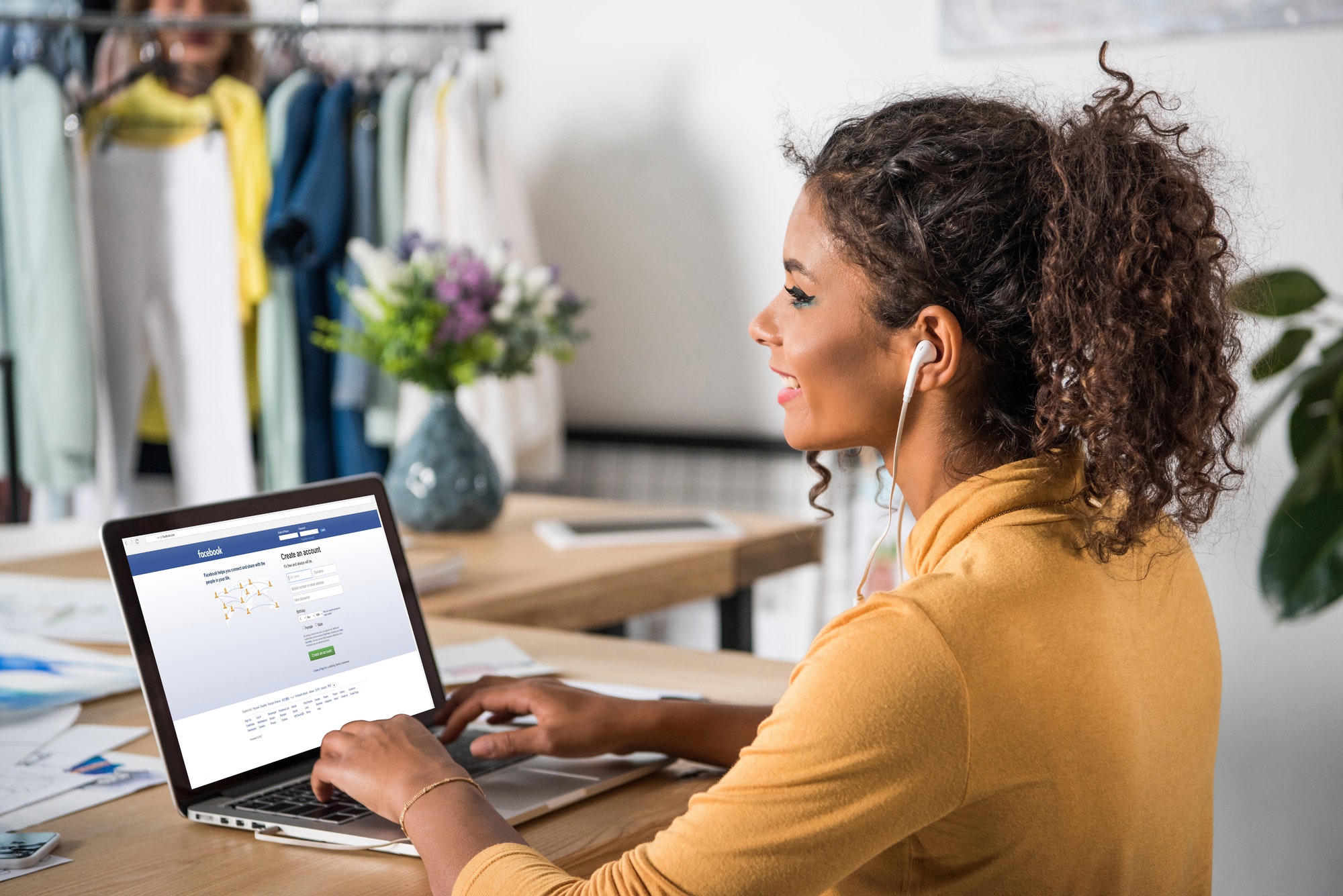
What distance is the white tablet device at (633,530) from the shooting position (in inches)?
86.9

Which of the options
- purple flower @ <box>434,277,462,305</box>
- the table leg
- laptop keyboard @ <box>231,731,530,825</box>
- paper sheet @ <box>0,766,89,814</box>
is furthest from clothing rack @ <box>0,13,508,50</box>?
laptop keyboard @ <box>231,731,530,825</box>

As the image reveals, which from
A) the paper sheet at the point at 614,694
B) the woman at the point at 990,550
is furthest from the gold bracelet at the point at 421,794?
the paper sheet at the point at 614,694

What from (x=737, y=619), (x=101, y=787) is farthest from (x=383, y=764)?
(x=737, y=619)

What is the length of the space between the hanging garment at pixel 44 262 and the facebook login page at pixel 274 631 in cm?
187

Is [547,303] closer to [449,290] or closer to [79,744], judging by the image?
[449,290]

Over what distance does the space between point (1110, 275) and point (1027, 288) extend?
0.06 meters

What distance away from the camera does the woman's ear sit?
0.89m

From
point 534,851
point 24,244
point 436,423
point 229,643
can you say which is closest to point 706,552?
point 436,423

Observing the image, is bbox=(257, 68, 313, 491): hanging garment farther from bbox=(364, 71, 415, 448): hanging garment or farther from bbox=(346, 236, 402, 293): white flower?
bbox=(346, 236, 402, 293): white flower

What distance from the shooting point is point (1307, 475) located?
196cm

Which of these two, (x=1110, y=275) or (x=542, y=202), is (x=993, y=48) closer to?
(x=542, y=202)

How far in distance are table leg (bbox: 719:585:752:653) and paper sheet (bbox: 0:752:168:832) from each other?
125 cm

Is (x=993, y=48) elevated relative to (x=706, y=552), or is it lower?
elevated

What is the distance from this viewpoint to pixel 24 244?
2.76 m
